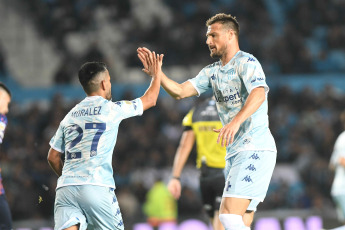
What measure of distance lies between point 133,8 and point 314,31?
181 inches

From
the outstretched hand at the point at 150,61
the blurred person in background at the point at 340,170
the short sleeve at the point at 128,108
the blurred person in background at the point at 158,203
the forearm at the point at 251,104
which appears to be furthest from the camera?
the blurred person in background at the point at 158,203

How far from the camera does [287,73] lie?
14734 mm

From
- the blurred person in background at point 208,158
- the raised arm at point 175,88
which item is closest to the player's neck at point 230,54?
the raised arm at point 175,88

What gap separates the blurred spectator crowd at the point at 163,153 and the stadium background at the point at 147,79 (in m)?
0.02

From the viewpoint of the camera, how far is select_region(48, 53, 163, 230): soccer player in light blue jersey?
4.93m

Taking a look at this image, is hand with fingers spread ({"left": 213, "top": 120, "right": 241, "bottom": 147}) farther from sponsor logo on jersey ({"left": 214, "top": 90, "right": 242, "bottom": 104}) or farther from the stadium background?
the stadium background

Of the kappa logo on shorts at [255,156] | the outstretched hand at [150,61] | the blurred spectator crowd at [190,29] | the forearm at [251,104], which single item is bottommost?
the kappa logo on shorts at [255,156]

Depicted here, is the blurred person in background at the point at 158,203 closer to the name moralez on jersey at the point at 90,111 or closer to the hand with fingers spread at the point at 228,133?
the name moralez on jersey at the point at 90,111

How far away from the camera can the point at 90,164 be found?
4984mm

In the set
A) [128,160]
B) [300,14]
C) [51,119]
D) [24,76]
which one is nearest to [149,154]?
[128,160]

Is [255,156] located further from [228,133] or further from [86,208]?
[86,208]

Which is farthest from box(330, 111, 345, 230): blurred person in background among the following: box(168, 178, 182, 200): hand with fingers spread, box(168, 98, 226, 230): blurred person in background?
box(168, 178, 182, 200): hand with fingers spread

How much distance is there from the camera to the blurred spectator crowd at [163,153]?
1209 centimetres

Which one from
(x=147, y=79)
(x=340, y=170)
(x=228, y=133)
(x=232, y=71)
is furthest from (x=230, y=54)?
(x=147, y=79)
